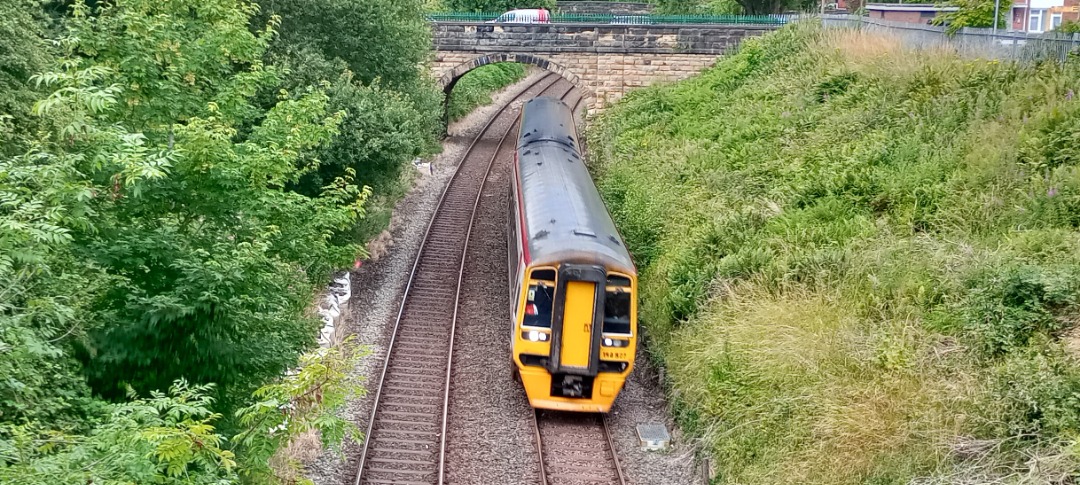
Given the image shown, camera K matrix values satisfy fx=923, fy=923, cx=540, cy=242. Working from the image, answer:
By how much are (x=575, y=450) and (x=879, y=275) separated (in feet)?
15.3

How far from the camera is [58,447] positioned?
687 cm

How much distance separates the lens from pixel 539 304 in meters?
12.6

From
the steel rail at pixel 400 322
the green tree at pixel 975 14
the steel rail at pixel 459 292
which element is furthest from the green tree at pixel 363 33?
the green tree at pixel 975 14

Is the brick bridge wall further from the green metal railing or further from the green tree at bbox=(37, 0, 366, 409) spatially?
the green tree at bbox=(37, 0, 366, 409)

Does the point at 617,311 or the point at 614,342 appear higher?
the point at 617,311

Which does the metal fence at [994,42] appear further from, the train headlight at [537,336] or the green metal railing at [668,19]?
the green metal railing at [668,19]

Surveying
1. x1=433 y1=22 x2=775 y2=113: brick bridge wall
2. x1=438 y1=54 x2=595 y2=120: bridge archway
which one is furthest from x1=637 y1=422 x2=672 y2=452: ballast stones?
x1=433 y1=22 x2=775 y2=113: brick bridge wall

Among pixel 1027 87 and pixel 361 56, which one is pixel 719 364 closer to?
Answer: pixel 1027 87

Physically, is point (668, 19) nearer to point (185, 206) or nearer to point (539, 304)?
point (539, 304)

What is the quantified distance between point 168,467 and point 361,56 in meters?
16.4

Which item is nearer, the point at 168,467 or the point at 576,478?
the point at 168,467

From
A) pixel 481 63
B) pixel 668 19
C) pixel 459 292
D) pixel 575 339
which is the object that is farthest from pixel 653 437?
pixel 668 19

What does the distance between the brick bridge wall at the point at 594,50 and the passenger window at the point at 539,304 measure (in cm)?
1996

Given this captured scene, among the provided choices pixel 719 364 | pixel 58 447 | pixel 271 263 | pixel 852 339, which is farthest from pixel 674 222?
pixel 58 447
